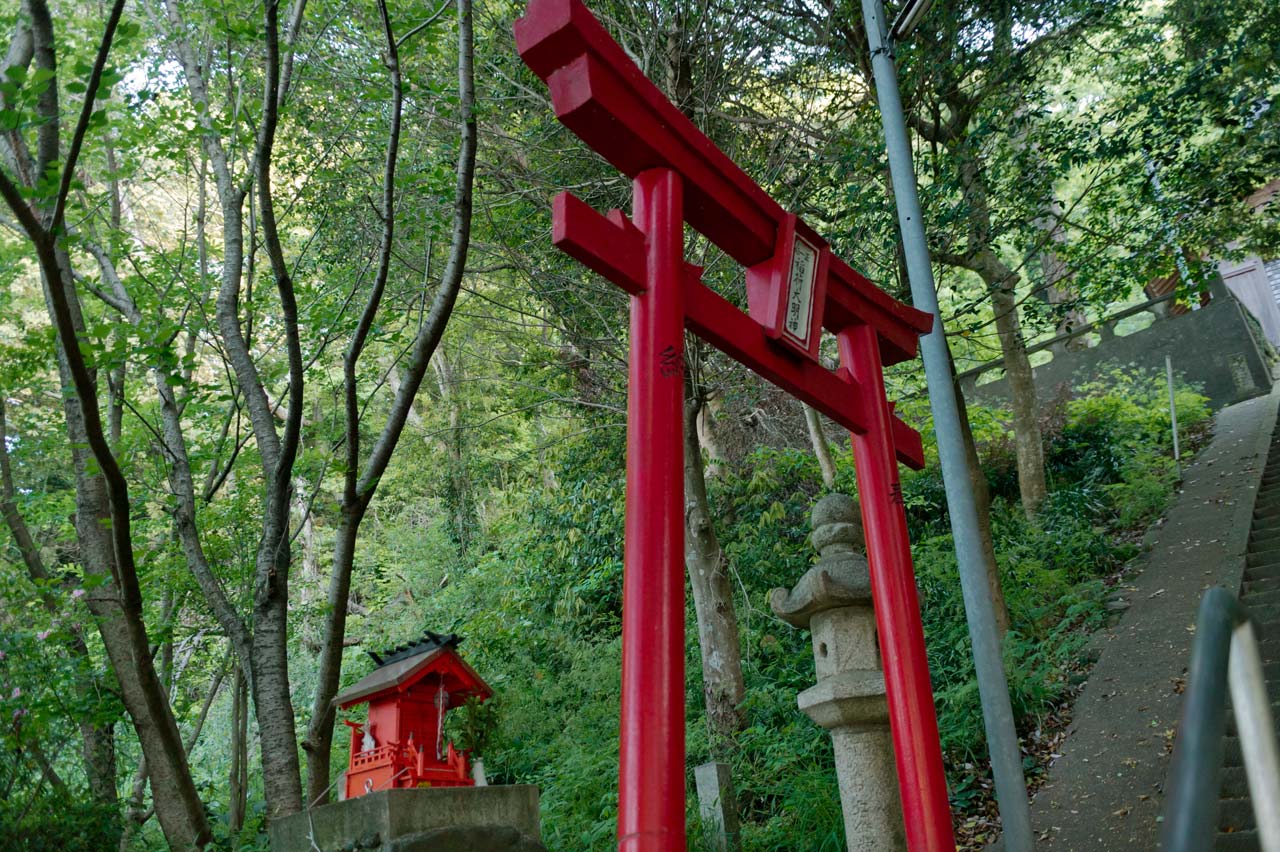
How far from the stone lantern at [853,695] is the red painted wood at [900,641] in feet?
0.51

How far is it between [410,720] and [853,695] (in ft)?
7.79

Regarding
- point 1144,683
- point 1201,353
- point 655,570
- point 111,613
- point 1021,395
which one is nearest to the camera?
point 655,570

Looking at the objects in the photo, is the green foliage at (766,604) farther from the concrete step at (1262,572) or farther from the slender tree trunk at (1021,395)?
the concrete step at (1262,572)

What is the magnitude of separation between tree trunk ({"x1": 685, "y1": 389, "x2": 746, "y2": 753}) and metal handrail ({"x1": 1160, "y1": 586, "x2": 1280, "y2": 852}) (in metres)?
6.51

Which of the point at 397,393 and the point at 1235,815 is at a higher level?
the point at 397,393

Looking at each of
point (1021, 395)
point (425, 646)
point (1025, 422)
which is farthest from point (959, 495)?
point (1025, 422)

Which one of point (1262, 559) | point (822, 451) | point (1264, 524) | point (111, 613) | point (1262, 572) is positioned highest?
point (822, 451)

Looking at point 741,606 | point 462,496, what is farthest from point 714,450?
point 462,496

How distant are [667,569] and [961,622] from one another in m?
6.38

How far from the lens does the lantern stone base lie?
4234 millimetres

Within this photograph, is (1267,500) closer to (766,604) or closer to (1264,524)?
(1264,524)

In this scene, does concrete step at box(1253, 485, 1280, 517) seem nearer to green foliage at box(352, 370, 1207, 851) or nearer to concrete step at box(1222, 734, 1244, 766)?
green foliage at box(352, 370, 1207, 851)

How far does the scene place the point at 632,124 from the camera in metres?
3.76

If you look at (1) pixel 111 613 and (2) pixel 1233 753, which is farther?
(1) pixel 111 613
